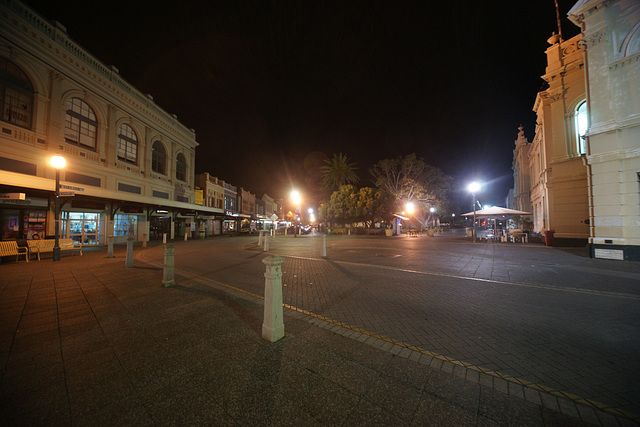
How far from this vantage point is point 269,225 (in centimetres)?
6347

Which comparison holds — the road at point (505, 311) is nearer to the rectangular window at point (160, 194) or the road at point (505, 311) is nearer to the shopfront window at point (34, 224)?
the shopfront window at point (34, 224)

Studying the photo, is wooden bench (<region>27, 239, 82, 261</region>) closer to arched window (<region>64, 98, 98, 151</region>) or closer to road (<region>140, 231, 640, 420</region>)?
road (<region>140, 231, 640, 420</region>)

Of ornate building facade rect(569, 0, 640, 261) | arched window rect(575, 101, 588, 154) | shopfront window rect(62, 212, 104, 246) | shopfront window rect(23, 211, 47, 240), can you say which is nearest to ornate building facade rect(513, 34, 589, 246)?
arched window rect(575, 101, 588, 154)

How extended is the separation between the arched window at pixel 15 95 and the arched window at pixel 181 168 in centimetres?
1554

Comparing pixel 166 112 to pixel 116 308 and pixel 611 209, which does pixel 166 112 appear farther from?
pixel 611 209

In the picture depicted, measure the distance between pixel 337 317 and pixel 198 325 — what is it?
2.38m

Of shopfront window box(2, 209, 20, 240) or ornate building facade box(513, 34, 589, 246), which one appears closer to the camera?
shopfront window box(2, 209, 20, 240)

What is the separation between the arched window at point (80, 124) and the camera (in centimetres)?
1812

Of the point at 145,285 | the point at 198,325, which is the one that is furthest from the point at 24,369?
the point at 145,285

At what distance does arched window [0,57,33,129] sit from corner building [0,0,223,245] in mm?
54

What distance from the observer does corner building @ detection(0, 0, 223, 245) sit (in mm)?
14414

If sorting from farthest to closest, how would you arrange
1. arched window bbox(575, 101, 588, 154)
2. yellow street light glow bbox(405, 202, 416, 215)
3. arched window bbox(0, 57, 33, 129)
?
yellow street light glow bbox(405, 202, 416, 215) < arched window bbox(575, 101, 588, 154) < arched window bbox(0, 57, 33, 129)

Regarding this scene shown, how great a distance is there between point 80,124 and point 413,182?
35.2 meters

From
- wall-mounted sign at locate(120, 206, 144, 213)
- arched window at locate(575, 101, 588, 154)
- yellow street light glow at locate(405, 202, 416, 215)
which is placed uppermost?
arched window at locate(575, 101, 588, 154)
